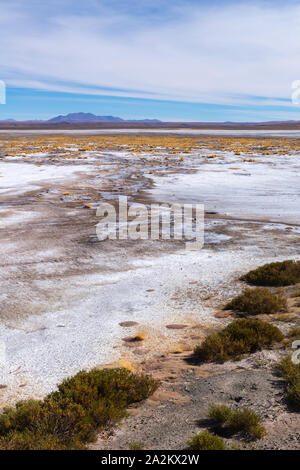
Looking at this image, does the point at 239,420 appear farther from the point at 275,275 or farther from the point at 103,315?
the point at 275,275

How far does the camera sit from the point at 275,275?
8.97 meters

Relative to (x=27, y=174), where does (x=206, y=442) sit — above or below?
below

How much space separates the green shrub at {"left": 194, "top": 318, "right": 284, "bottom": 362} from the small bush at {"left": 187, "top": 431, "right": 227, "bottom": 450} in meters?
2.01

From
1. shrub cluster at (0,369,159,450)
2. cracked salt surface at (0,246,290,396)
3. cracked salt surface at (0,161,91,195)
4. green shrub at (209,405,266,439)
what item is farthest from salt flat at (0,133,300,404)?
green shrub at (209,405,266,439)

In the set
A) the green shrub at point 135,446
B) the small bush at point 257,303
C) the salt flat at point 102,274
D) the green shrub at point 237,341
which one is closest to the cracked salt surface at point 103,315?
the salt flat at point 102,274

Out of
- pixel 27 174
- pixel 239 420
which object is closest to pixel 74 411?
pixel 239 420

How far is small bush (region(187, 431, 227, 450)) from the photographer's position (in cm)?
381

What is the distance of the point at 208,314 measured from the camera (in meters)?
7.62

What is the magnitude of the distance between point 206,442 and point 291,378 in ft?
5.78

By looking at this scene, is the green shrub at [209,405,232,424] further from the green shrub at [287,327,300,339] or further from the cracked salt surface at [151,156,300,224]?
the cracked salt surface at [151,156,300,224]

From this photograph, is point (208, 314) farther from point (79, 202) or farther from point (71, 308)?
point (79, 202)

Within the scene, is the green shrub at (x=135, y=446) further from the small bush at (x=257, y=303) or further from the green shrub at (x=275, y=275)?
the green shrub at (x=275, y=275)

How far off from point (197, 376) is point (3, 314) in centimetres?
417
